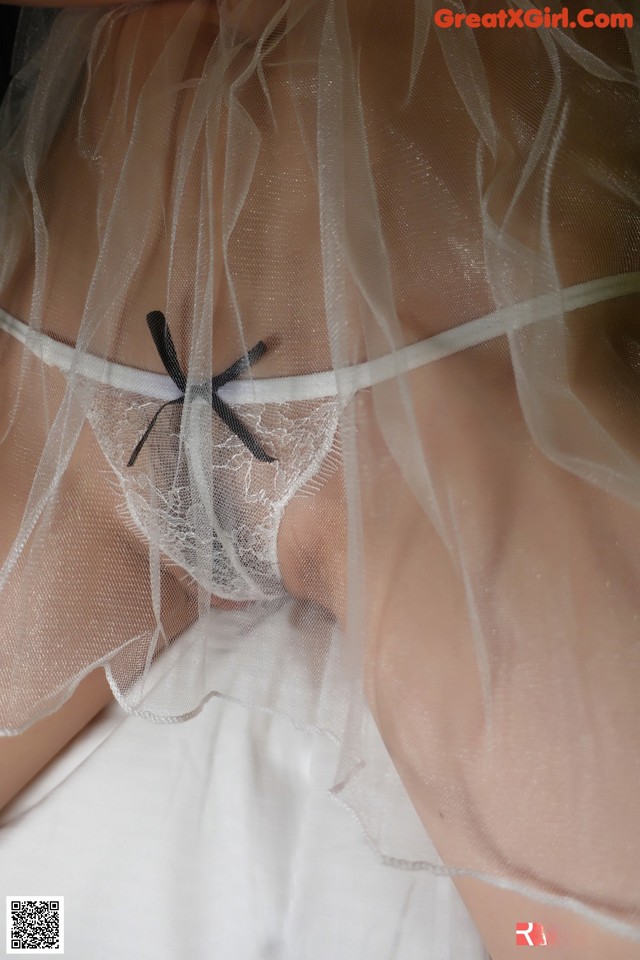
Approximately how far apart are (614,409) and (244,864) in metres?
0.54

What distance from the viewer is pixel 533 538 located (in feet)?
1.57

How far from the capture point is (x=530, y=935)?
508 mm

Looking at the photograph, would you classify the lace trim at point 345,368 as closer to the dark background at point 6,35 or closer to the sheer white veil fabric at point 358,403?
the sheer white veil fabric at point 358,403

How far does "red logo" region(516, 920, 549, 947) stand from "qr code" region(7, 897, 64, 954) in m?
0.44

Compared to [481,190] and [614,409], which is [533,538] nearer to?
[614,409]

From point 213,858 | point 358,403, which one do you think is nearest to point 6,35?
point 358,403

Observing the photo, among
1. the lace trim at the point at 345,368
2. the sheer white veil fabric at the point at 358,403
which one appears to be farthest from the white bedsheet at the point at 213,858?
the lace trim at the point at 345,368

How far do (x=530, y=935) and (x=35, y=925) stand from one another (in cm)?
47

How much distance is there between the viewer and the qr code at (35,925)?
2.39 ft

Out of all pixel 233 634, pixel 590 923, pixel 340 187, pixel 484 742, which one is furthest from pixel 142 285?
pixel 590 923

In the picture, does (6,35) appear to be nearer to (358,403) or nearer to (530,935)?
(358,403)

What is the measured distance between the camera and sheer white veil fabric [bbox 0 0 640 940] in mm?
474

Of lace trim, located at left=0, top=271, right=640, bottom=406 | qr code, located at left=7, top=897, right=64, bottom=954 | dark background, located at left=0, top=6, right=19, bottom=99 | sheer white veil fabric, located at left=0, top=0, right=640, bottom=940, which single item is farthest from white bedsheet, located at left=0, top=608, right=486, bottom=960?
dark background, located at left=0, top=6, right=19, bottom=99

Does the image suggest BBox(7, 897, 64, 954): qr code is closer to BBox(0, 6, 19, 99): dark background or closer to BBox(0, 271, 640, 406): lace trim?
BBox(0, 271, 640, 406): lace trim
